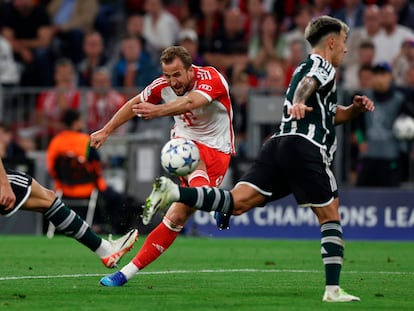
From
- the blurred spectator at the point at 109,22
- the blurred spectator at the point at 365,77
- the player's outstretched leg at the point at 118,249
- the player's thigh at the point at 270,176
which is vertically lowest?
the player's outstretched leg at the point at 118,249

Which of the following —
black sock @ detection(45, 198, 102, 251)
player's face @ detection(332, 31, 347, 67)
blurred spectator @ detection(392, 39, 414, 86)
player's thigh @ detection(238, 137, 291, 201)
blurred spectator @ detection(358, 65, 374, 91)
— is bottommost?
black sock @ detection(45, 198, 102, 251)

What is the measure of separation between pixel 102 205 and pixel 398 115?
501 centimetres

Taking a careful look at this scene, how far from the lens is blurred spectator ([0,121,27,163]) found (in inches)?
767

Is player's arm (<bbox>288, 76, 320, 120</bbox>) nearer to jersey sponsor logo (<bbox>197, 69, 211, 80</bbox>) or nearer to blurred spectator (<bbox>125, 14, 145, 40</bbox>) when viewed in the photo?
jersey sponsor logo (<bbox>197, 69, 211, 80</bbox>)

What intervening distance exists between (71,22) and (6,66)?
2.58 meters

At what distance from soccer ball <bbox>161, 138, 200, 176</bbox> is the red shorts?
0.98 metres

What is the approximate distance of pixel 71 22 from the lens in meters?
24.1

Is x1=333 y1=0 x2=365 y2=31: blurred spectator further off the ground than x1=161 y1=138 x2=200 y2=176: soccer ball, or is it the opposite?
x1=333 y1=0 x2=365 y2=31: blurred spectator

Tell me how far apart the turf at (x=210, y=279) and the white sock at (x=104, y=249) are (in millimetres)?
309

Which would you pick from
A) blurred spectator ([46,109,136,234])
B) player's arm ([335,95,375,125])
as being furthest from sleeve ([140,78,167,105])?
blurred spectator ([46,109,136,234])

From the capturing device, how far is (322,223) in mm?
9188

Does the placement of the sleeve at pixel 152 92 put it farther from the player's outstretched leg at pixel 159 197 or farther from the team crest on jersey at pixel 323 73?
the team crest on jersey at pixel 323 73

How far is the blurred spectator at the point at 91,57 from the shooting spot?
22.2 meters

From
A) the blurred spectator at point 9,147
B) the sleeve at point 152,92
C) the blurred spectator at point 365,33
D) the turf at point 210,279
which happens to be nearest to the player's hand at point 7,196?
the turf at point 210,279
